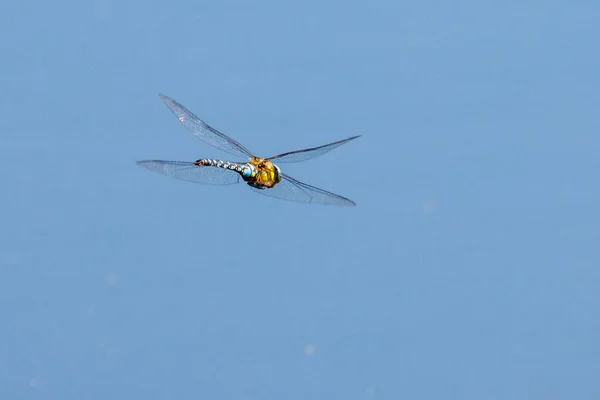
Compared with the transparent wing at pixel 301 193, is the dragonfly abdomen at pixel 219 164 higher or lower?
higher

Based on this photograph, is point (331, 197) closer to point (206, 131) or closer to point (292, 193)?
point (292, 193)

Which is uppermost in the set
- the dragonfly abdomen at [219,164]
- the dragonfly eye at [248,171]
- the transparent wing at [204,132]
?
the transparent wing at [204,132]

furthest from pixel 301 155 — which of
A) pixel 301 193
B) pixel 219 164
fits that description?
pixel 219 164

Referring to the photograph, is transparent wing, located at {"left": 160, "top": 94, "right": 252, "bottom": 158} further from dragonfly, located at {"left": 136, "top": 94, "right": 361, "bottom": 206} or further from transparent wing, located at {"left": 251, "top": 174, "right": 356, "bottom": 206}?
transparent wing, located at {"left": 251, "top": 174, "right": 356, "bottom": 206}

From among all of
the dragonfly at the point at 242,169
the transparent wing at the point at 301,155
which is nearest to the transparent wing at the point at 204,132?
the dragonfly at the point at 242,169

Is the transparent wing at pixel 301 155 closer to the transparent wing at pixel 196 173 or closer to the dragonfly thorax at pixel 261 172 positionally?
the dragonfly thorax at pixel 261 172

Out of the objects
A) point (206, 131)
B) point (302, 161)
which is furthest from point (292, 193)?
point (206, 131)

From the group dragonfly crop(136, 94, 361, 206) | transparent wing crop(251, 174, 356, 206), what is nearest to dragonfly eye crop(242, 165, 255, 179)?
dragonfly crop(136, 94, 361, 206)
